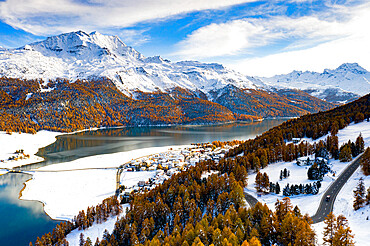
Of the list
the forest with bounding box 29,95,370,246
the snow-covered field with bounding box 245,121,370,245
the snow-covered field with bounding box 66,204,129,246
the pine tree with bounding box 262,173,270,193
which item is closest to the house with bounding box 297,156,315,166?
the snow-covered field with bounding box 245,121,370,245

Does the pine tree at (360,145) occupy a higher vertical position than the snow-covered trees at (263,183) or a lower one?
higher

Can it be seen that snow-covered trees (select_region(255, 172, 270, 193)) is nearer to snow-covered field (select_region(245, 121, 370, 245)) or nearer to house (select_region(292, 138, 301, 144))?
snow-covered field (select_region(245, 121, 370, 245))

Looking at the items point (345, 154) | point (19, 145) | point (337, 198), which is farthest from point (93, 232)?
point (19, 145)

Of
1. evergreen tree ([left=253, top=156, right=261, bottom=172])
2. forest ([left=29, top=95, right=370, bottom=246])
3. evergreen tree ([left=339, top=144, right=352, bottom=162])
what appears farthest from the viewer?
evergreen tree ([left=253, top=156, right=261, bottom=172])

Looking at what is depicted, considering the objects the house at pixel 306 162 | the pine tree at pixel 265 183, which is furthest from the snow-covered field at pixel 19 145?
the house at pixel 306 162

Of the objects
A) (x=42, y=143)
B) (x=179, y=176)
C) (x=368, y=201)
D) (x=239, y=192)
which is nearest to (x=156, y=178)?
(x=179, y=176)

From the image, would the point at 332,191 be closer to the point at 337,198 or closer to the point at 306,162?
the point at 337,198

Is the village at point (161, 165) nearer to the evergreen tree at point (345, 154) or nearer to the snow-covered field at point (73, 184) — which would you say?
the snow-covered field at point (73, 184)
